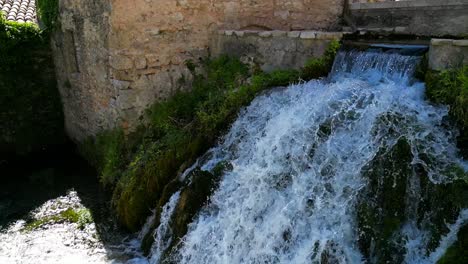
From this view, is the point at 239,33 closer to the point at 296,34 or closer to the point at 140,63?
the point at 296,34

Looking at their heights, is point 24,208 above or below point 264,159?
below

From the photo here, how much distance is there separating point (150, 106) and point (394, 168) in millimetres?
3832

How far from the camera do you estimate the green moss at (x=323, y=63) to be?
5.19 m

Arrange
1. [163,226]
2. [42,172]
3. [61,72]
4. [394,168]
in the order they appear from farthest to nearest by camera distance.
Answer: [61,72]
[42,172]
[163,226]
[394,168]

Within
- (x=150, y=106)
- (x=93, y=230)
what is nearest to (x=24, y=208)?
(x=93, y=230)

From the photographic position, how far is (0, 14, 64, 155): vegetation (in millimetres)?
7930

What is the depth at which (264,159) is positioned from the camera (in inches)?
174

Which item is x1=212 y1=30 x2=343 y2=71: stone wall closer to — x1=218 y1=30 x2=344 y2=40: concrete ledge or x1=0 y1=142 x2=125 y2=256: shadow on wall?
x1=218 y1=30 x2=344 y2=40: concrete ledge

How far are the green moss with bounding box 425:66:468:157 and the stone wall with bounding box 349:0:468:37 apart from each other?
124cm

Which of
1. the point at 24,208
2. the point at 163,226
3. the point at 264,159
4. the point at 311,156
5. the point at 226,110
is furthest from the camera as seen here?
the point at 24,208

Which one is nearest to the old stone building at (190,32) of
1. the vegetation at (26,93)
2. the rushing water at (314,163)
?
the rushing water at (314,163)

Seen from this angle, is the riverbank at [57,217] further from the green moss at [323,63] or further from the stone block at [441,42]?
the stone block at [441,42]

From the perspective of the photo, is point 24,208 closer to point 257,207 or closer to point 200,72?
point 200,72

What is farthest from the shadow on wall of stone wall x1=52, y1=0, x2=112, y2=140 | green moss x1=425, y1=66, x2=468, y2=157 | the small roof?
green moss x1=425, y1=66, x2=468, y2=157
